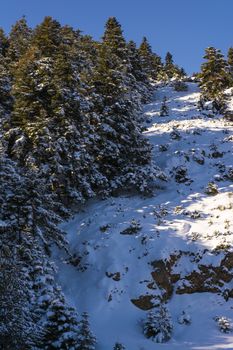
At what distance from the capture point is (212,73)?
43219mm

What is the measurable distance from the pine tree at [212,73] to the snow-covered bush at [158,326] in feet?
93.9

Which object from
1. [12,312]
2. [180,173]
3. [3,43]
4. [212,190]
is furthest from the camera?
[3,43]

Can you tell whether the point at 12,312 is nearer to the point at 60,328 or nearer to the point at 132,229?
the point at 60,328

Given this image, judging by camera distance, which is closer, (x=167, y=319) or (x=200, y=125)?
(x=167, y=319)

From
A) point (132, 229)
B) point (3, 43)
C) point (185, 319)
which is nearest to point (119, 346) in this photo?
point (185, 319)

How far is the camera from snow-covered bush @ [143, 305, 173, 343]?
16547mm

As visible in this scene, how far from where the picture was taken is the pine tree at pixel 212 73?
42.2 metres

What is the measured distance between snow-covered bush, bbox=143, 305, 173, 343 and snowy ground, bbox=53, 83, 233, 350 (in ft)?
0.93

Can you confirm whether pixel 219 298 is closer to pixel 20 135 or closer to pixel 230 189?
pixel 230 189

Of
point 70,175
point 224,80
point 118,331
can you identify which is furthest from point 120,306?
point 224,80

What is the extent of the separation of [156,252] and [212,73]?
27704 millimetres

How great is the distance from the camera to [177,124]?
3656 cm

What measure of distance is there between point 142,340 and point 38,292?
453 cm

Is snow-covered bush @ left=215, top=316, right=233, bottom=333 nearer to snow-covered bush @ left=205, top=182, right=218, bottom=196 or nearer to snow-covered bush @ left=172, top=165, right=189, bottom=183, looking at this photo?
snow-covered bush @ left=205, top=182, right=218, bottom=196
